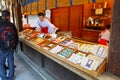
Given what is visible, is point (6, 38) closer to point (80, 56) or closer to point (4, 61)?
point (4, 61)

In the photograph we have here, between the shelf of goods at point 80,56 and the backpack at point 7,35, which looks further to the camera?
the backpack at point 7,35

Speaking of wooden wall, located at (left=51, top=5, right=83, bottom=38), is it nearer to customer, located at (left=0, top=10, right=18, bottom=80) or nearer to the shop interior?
the shop interior

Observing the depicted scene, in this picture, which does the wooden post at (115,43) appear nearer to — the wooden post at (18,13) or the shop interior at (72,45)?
the shop interior at (72,45)

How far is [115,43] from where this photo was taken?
1.61 meters

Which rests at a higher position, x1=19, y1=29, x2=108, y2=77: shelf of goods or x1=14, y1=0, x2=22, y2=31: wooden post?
x1=14, y1=0, x2=22, y2=31: wooden post

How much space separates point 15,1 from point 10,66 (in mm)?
3074

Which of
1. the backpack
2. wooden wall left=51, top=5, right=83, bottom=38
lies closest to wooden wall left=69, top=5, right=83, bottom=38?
wooden wall left=51, top=5, right=83, bottom=38

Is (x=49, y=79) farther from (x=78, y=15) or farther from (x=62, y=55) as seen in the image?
(x=78, y=15)

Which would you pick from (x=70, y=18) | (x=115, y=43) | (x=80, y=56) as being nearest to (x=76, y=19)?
(x=70, y=18)

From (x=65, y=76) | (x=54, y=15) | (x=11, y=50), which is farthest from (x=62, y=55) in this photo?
(x=54, y=15)

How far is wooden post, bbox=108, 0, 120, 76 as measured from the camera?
1.56 meters

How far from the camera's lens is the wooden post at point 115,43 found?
1556mm

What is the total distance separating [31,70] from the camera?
13.3 ft

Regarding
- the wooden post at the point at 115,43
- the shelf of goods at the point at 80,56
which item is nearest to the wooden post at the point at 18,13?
the shelf of goods at the point at 80,56
